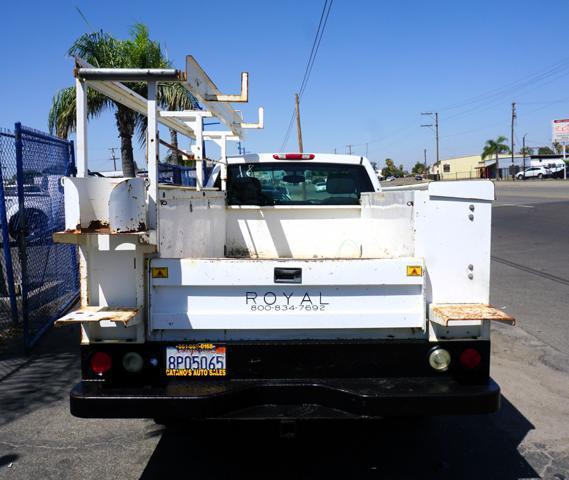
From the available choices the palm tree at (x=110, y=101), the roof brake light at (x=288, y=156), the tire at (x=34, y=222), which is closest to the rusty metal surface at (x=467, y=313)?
the roof brake light at (x=288, y=156)

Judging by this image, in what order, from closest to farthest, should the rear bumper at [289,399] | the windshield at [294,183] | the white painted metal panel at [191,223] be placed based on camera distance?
the rear bumper at [289,399]
the white painted metal panel at [191,223]
the windshield at [294,183]

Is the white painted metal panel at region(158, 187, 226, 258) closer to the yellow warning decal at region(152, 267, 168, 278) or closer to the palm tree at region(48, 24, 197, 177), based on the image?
the yellow warning decal at region(152, 267, 168, 278)

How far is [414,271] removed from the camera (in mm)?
3400

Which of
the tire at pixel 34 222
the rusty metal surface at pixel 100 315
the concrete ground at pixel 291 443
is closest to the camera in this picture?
the rusty metal surface at pixel 100 315

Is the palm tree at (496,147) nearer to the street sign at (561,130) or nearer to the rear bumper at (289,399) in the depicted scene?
the street sign at (561,130)

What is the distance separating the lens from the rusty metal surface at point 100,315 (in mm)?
3121

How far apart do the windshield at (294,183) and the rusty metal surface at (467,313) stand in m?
2.80

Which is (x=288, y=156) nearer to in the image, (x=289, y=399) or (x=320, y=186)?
(x=320, y=186)

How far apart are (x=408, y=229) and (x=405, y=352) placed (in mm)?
727

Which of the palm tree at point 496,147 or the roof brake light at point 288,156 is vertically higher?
the palm tree at point 496,147

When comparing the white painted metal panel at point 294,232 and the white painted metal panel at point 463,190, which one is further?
the white painted metal panel at point 294,232

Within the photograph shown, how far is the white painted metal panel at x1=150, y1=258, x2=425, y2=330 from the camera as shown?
11.1 ft

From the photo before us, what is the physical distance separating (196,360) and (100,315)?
24.0 inches

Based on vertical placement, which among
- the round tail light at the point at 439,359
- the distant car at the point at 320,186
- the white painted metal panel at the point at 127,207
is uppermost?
the distant car at the point at 320,186
